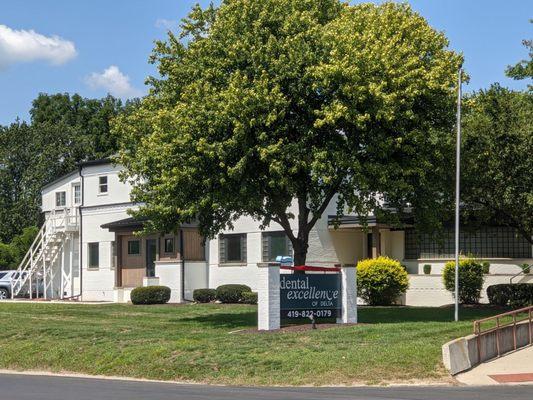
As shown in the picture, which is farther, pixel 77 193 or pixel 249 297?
pixel 77 193

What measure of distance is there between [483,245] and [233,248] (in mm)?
10807

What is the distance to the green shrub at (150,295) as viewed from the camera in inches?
1548

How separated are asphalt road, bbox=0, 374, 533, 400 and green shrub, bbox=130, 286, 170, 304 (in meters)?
20.6

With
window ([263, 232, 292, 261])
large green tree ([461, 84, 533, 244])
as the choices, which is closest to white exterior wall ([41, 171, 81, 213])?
window ([263, 232, 292, 261])

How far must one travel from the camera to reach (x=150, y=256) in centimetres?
4331

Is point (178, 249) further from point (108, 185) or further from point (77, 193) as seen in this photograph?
point (77, 193)

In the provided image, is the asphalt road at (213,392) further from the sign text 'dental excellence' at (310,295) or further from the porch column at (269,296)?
the sign text 'dental excellence' at (310,295)

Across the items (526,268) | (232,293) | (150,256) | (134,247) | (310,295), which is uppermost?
(134,247)

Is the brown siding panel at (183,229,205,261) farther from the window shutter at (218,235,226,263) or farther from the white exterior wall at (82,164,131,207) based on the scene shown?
the white exterior wall at (82,164,131,207)

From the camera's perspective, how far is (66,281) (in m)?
47.7

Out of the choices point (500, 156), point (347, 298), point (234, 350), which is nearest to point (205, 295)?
point (347, 298)

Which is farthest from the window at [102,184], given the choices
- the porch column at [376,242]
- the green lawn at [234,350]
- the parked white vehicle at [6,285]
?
the green lawn at [234,350]

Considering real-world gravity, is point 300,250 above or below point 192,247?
below

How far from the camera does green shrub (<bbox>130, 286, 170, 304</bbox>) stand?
39328 mm
